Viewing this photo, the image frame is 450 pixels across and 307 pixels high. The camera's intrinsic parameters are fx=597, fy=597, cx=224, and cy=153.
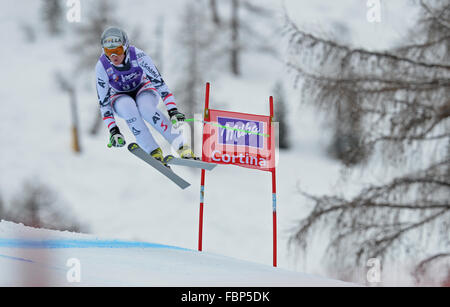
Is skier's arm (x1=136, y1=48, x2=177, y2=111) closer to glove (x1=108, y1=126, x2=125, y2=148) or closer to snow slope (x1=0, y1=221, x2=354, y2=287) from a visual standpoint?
glove (x1=108, y1=126, x2=125, y2=148)

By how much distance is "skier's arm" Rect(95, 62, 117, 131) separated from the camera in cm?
507

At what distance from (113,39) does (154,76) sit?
1.67 feet

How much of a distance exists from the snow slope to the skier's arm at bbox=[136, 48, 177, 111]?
1.37 meters

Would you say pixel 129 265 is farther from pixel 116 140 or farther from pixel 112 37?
pixel 112 37

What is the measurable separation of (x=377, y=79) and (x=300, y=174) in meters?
13.8

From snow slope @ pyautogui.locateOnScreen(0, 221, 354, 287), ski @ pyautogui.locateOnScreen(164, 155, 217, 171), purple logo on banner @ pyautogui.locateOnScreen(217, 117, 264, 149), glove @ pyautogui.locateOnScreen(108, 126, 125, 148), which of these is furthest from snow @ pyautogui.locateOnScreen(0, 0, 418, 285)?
glove @ pyautogui.locateOnScreen(108, 126, 125, 148)

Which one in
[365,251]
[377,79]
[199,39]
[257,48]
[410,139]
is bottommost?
[365,251]

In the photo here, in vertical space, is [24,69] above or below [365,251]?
above

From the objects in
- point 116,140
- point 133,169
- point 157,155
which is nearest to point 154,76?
point 116,140

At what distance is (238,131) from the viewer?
5582 millimetres

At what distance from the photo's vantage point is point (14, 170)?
25203 mm
